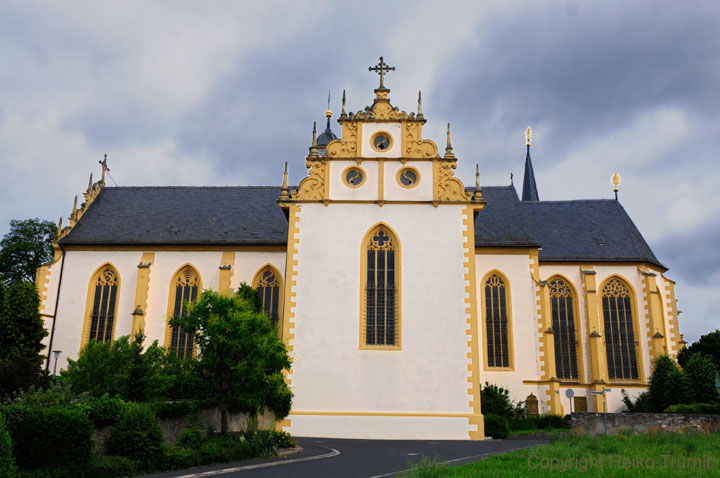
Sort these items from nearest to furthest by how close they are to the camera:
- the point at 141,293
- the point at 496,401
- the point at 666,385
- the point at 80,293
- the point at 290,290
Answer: the point at 290,290
the point at 496,401
the point at 666,385
the point at 141,293
the point at 80,293

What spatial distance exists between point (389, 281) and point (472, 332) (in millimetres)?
4254

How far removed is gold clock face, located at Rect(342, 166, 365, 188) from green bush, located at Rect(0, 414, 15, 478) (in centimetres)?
1929

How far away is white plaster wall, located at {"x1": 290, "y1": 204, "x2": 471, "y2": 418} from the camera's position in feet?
86.0

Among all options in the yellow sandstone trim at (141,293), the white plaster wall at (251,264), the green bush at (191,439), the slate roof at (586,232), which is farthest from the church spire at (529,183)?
the green bush at (191,439)

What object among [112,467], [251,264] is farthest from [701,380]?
[112,467]

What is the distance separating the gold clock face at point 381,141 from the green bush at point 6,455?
20.7 m

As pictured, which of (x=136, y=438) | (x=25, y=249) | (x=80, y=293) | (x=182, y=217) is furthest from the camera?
(x=25, y=249)

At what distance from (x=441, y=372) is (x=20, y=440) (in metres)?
17.2

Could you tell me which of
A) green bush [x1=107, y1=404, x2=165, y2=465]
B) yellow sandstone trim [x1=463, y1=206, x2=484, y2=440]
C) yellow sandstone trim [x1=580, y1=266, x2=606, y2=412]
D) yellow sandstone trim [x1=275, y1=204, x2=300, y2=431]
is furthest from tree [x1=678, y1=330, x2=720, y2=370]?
green bush [x1=107, y1=404, x2=165, y2=465]

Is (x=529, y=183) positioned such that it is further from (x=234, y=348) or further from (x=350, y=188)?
(x=234, y=348)

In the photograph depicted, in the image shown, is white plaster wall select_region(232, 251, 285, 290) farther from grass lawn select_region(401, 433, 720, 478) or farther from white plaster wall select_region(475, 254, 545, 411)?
grass lawn select_region(401, 433, 720, 478)

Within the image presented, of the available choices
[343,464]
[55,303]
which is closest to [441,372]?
Result: [343,464]

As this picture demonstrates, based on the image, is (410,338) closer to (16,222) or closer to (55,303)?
(55,303)

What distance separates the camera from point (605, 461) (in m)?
14.1
